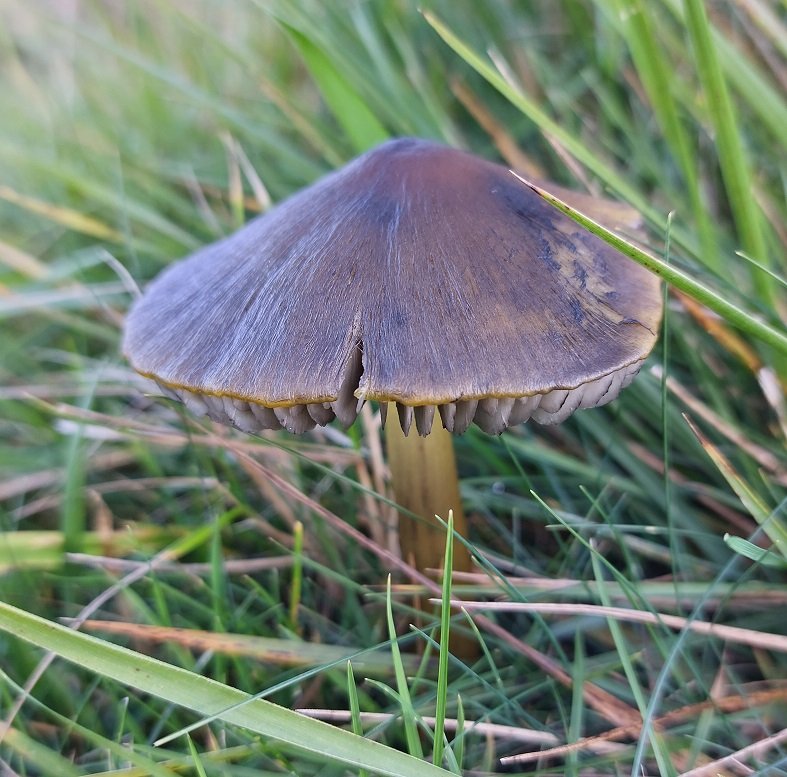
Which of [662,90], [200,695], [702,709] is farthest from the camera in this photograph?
[662,90]

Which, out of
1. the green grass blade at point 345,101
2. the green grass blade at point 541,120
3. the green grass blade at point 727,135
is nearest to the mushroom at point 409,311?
the green grass blade at point 541,120

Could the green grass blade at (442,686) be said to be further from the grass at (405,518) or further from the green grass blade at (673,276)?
the green grass blade at (673,276)

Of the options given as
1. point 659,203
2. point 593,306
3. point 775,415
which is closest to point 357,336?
point 593,306

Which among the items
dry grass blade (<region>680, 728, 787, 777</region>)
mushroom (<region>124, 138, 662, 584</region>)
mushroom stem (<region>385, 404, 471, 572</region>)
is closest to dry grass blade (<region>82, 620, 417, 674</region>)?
mushroom stem (<region>385, 404, 471, 572</region>)

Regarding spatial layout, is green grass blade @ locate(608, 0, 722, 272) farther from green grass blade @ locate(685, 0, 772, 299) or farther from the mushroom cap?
the mushroom cap

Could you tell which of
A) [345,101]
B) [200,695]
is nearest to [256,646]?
[200,695]

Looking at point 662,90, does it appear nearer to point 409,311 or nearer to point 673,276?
point 673,276
